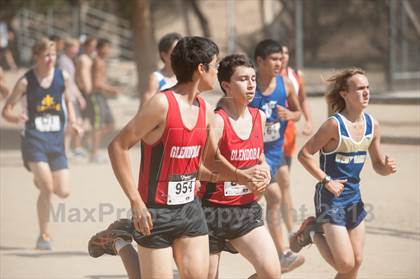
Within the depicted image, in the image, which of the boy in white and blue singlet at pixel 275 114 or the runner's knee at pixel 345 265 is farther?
the boy in white and blue singlet at pixel 275 114

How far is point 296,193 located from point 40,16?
21.3 m

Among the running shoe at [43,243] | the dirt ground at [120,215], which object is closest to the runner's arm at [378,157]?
the dirt ground at [120,215]

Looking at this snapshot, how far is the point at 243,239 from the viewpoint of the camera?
5.88m

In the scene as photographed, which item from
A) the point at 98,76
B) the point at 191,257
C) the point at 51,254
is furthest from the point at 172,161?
the point at 98,76

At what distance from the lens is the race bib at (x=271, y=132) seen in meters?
8.47

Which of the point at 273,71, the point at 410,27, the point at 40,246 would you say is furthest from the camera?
the point at 410,27

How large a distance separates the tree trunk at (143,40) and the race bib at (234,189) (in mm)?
12273

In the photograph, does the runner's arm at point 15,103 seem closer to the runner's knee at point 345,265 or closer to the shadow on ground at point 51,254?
the shadow on ground at point 51,254

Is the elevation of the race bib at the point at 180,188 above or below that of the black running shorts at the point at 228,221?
above

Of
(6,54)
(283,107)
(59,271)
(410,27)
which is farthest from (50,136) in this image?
(6,54)

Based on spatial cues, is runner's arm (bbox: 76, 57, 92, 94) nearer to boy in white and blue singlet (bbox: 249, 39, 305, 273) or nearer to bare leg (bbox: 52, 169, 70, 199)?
bare leg (bbox: 52, 169, 70, 199)

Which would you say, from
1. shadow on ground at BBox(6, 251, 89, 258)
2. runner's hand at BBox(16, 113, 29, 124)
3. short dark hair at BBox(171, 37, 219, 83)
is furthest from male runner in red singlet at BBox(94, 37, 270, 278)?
runner's hand at BBox(16, 113, 29, 124)

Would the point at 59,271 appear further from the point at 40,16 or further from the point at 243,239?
the point at 40,16

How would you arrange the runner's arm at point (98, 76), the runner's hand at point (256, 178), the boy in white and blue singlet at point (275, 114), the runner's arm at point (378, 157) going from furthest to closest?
the runner's arm at point (98, 76) < the boy in white and blue singlet at point (275, 114) < the runner's arm at point (378, 157) < the runner's hand at point (256, 178)
